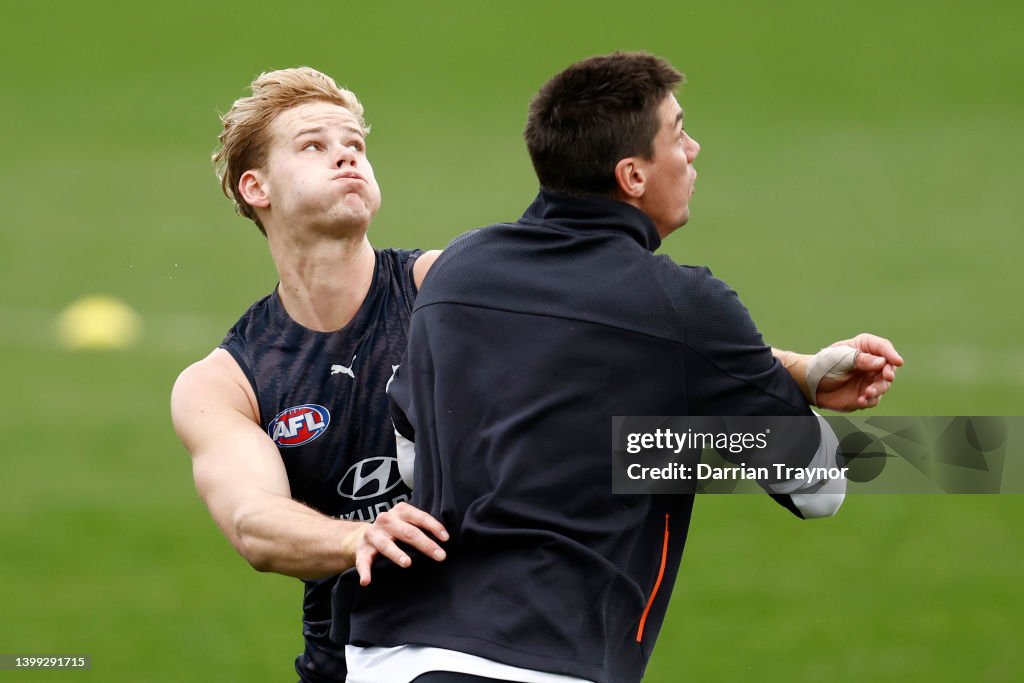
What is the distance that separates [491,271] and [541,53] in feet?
64.6

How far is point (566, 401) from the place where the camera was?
3.87 meters

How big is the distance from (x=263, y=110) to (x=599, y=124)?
5.43 ft

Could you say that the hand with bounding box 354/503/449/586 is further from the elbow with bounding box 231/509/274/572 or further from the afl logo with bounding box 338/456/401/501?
the afl logo with bounding box 338/456/401/501

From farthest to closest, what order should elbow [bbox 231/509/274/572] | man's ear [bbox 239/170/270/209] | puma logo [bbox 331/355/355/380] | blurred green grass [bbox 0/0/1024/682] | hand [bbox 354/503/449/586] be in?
blurred green grass [bbox 0/0/1024/682]
man's ear [bbox 239/170/270/209]
puma logo [bbox 331/355/355/380]
elbow [bbox 231/509/274/572]
hand [bbox 354/503/449/586]

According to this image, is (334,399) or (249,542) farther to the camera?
(334,399)

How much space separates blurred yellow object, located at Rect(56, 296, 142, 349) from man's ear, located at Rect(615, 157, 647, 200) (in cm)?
1112

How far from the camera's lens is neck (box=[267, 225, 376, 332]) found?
5.19 m

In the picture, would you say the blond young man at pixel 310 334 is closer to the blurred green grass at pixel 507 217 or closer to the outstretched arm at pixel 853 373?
the outstretched arm at pixel 853 373

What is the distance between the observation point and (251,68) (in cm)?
2330

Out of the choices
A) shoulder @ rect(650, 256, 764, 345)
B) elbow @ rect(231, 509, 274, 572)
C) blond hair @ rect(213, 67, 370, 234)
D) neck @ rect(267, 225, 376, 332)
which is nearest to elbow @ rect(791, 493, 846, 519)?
shoulder @ rect(650, 256, 764, 345)

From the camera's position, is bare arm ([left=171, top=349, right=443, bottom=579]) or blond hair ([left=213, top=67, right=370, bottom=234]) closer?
bare arm ([left=171, top=349, right=443, bottom=579])

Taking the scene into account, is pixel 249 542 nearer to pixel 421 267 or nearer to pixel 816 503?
pixel 421 267

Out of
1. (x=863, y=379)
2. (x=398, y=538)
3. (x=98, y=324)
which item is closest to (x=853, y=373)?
(x=863, y=379)

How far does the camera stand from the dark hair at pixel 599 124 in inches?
161
